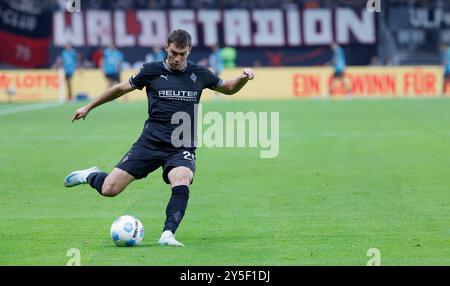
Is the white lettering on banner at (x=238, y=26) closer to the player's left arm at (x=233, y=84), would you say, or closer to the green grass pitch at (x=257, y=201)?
the green grass pitch at (x=257, y=201)

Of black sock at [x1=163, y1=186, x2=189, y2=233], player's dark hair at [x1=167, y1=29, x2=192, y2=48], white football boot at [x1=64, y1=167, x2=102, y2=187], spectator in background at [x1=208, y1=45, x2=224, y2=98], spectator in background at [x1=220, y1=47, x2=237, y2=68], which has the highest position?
spectator in background at [x1=220, y1=47, x2=237, y2=68]

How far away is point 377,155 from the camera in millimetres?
21750

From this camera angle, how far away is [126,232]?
11203 mm

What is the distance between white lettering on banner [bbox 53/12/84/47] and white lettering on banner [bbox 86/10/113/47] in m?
0.45

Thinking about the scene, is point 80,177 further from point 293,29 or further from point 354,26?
point 293,29

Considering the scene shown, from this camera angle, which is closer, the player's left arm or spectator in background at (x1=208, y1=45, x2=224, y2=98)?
the player's left arm

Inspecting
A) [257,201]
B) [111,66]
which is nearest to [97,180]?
[257,201]

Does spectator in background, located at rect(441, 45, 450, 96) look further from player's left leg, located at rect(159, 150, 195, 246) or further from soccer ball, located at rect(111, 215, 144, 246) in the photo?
soccer ball, located at rect(111, 215, 144, 246)

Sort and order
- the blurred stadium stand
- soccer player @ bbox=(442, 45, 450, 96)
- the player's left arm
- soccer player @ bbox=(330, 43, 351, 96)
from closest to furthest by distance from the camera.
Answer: the player's left arm, soccer player @ bbox=(442, 45, 450, 96), soccer player @ bbox=(330, 43, 351, 96), the blurred stadium stand

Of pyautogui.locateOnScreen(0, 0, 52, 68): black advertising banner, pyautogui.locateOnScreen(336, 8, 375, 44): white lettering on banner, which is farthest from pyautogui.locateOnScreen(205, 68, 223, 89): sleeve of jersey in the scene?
pyautogui.locateOnScreen(336, 8, 375, 44): white lettering on banner

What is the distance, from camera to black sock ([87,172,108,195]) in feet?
40.5
